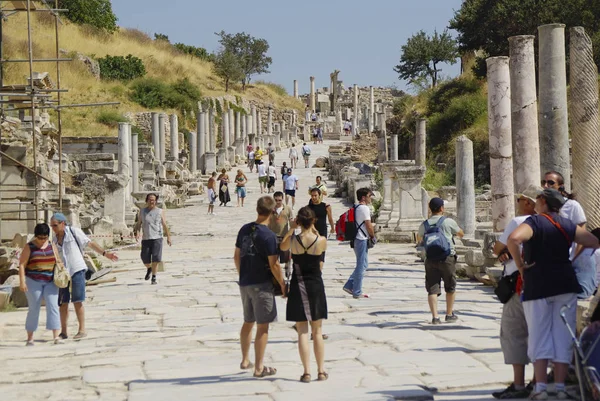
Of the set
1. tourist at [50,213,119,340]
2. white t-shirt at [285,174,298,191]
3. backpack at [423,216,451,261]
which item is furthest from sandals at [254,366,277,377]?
white t-shirt at [285,174,298,191]

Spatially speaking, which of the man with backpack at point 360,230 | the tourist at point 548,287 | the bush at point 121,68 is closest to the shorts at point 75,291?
the man with backpack at point 360,230

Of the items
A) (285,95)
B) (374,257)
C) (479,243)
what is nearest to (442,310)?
(479,243)

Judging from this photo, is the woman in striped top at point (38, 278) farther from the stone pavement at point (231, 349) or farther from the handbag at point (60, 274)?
the stone pavement at point (231, 349)

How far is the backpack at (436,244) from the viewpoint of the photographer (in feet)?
36.0

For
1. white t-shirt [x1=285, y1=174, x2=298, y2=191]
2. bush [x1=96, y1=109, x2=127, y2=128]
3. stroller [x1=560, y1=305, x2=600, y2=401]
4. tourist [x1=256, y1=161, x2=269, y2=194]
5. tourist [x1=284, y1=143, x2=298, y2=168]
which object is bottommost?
stroller [x1=560, y1=305, x2=600, y2=401]

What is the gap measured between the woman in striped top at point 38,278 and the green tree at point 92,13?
58.8 m

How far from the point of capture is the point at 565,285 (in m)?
7.14

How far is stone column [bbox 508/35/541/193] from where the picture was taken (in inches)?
558

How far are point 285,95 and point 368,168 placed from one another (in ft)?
184

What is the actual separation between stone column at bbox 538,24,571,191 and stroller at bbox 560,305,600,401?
6.06 meters

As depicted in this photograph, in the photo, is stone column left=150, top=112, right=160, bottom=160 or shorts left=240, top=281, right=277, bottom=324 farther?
stone column left=150, top=112, right=160, bottom=160

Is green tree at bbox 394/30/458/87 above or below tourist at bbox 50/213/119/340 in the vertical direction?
above

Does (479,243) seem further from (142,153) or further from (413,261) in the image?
(142,153)

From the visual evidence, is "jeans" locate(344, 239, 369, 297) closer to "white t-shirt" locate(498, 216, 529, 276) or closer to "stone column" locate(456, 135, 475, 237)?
"white t-shirt" locate(498, 216, 529, 276)
